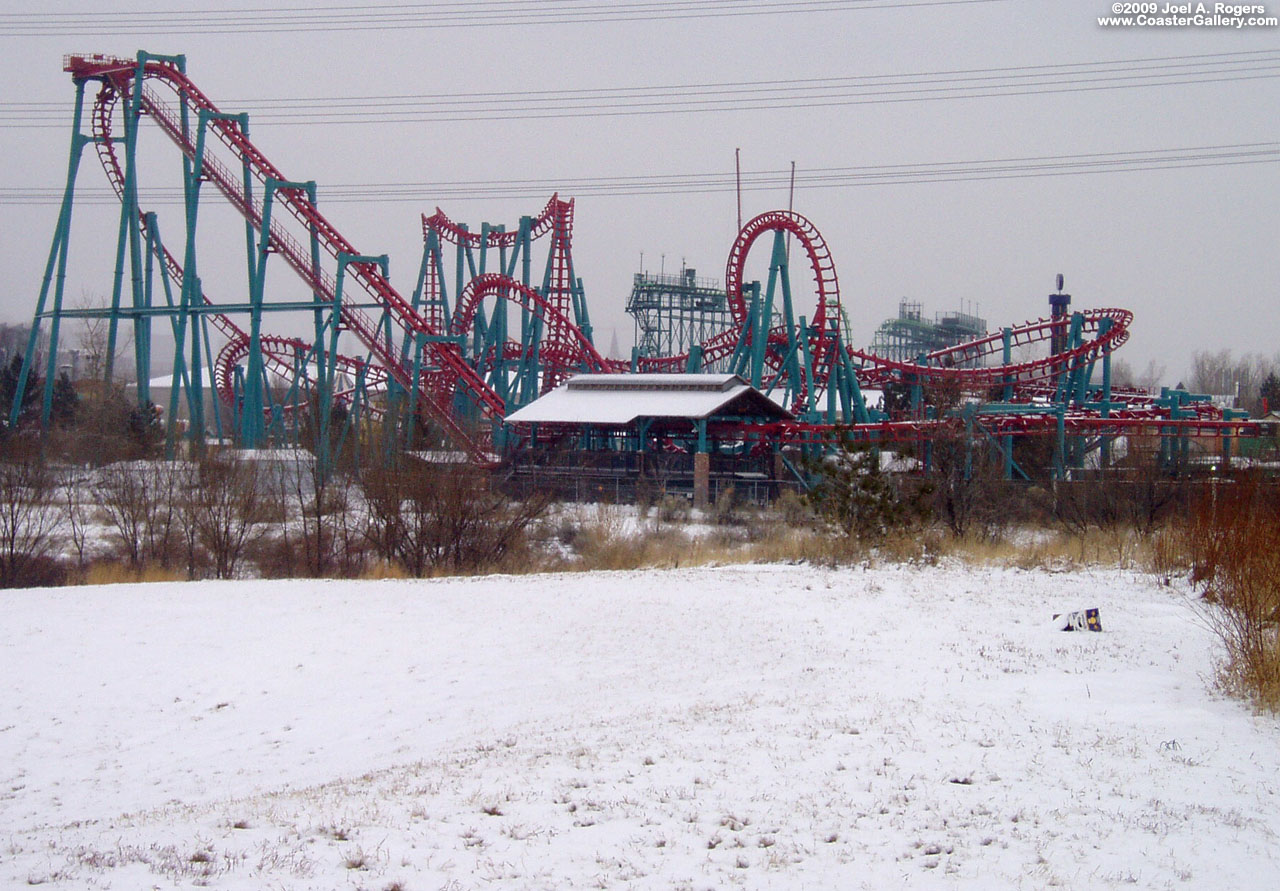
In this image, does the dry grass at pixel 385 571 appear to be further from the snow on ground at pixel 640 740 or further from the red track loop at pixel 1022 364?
the red track loop at pixel 1022 364

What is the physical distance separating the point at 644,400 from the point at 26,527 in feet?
49.8

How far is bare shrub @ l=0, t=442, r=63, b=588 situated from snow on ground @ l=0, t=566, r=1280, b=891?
232 inches

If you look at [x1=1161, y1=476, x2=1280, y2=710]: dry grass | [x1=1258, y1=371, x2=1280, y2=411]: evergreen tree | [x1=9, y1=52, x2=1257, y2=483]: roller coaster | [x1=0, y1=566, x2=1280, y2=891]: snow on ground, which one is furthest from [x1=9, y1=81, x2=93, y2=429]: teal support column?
[x1=1258, y1=371, x2=1280, y2=411]: evergreen tree

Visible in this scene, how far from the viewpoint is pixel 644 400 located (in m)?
29.5

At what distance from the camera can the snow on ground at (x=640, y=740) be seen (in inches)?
194

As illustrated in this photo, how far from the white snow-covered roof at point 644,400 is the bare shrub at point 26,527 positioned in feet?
38.8

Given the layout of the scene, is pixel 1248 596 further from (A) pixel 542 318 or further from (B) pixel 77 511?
(A) pixel 542 318

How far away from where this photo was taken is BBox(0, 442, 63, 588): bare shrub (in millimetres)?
18703

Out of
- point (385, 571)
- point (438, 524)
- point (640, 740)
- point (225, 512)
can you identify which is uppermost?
point (225, 512)

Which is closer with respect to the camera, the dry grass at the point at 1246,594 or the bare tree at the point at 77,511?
the dry grass at the point at 1246,594

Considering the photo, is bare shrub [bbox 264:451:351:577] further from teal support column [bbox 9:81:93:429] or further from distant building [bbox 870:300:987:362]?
distant building [bbox 870:300:987:362]

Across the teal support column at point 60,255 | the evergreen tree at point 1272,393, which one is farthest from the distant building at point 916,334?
the teal support column at point 60,255

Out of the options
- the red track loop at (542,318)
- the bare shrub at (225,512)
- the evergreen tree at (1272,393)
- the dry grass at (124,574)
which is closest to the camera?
the dry grass at (124,574)

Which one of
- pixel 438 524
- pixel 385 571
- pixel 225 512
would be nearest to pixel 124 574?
pixel 225 512
